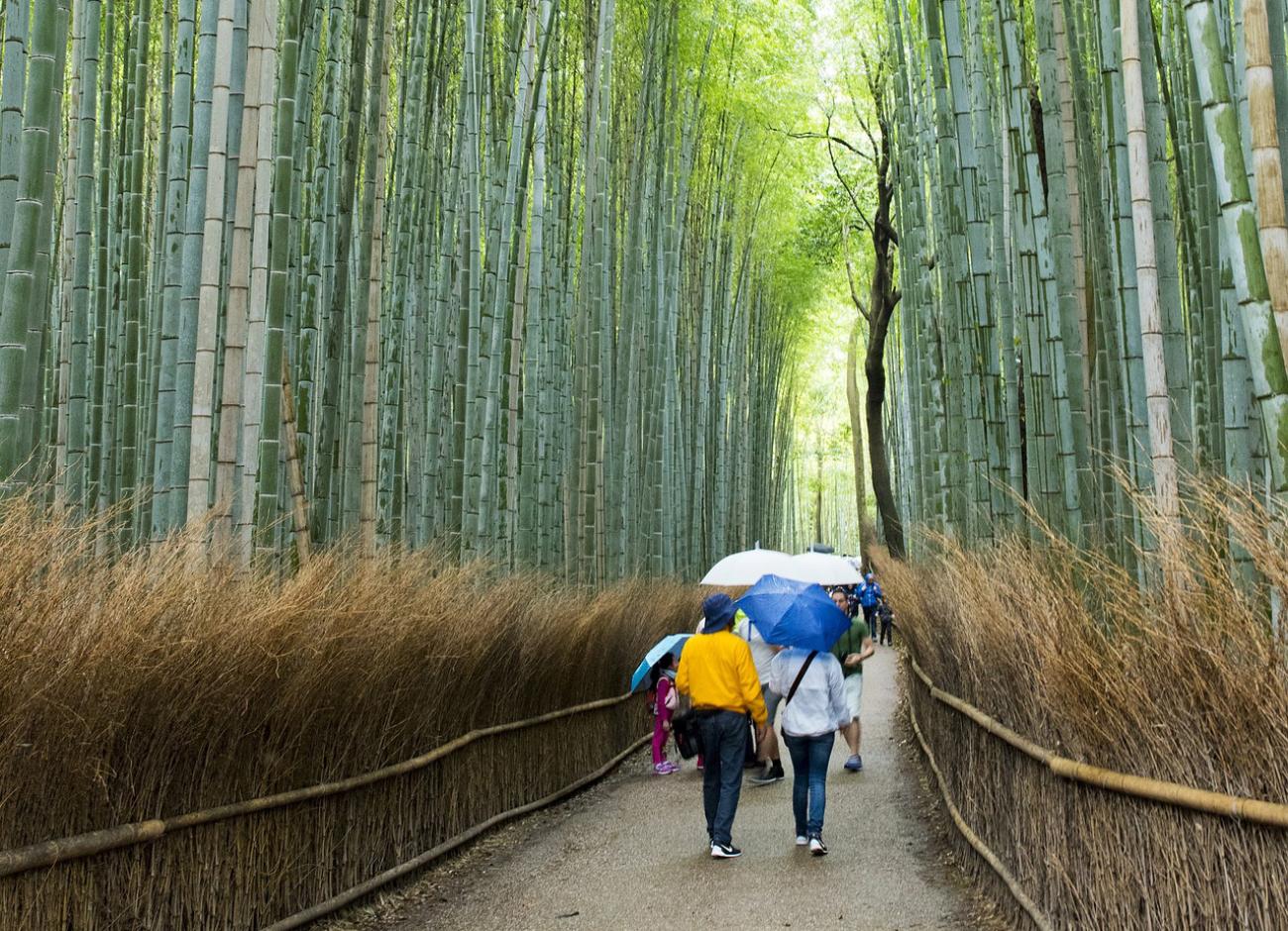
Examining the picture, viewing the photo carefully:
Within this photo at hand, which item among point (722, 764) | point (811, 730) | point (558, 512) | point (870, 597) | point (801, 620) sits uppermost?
point (558, 512)

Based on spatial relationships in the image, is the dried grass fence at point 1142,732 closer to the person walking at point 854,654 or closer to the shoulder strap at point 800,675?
the shoulder strap at point 800,675

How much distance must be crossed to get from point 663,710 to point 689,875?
2.47m

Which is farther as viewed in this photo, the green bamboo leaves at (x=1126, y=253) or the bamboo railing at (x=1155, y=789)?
the green bamboo leaves at (x=1126, y=253)

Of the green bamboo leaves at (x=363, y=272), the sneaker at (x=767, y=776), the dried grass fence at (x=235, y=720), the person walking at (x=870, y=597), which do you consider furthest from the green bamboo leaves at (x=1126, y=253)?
the person walking at (x=870, y=597)

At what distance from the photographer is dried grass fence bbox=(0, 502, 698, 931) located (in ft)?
8.76

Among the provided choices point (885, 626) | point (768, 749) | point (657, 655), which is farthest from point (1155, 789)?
point (885, 626)

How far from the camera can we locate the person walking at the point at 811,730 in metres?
4.98

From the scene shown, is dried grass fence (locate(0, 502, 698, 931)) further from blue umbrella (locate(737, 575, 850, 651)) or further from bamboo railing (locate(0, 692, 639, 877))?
blue umbrella (locate(737, 575, 850, 651))

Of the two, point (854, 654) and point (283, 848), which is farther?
point (854, 654)

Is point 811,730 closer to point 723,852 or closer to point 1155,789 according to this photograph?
point 723,852

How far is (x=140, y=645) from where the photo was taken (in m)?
2.96

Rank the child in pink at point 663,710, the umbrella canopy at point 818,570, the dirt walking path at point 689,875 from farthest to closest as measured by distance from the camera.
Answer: the umbrella canopy at point 818,570
the child in pink at point 663,710
the dirt walking path at point 689,875

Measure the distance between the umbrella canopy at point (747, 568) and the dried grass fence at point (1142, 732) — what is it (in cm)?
403

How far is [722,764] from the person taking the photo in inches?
198
